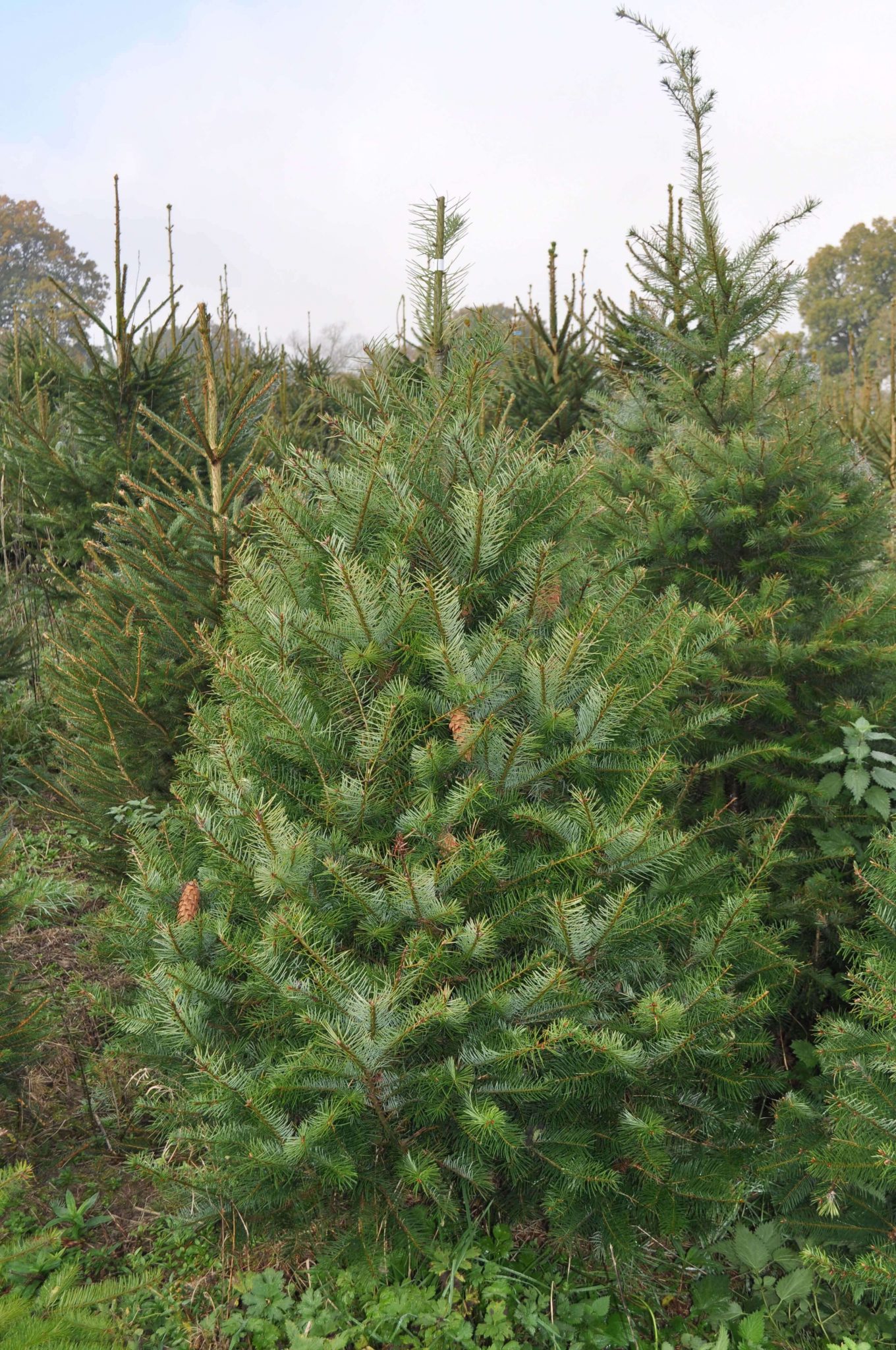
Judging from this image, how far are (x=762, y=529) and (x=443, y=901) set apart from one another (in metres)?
2.52

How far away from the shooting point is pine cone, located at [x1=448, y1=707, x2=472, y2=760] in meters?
2.03

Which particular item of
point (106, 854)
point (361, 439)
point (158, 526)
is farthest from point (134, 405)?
point (361, 439)

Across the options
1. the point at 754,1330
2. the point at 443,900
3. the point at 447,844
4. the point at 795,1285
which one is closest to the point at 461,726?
the point at 447,844

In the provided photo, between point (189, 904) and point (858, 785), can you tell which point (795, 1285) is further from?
point (189, 904)

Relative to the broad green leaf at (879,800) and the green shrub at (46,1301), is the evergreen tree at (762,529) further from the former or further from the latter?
the green shrub at (46,1301)

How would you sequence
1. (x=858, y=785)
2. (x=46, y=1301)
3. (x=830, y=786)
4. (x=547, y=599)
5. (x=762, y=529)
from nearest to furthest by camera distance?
(x=46, y=1301)
(x=547, y=599)
(x=858, y=785)
(x=830, y=786)
(x=762, y=529)

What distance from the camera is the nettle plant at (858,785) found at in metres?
3.01

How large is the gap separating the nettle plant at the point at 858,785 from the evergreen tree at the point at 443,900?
769mm

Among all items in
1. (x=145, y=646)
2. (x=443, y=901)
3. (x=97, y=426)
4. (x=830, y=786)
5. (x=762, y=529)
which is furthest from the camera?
(x=97, y=426)

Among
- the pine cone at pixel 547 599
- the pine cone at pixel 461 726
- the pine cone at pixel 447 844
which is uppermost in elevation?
the pine cone at pixel 547 599

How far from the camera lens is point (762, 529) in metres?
3.73

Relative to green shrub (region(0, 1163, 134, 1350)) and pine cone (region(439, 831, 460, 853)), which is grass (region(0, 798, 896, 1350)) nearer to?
green shrub (region(0, 1163, 134, 1350))

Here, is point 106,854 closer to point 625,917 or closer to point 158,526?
point 158,526

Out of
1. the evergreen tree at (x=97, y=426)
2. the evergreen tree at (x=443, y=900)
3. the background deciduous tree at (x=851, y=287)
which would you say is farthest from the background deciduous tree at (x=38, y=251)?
the evergreen tree at (x=443, y=900)
